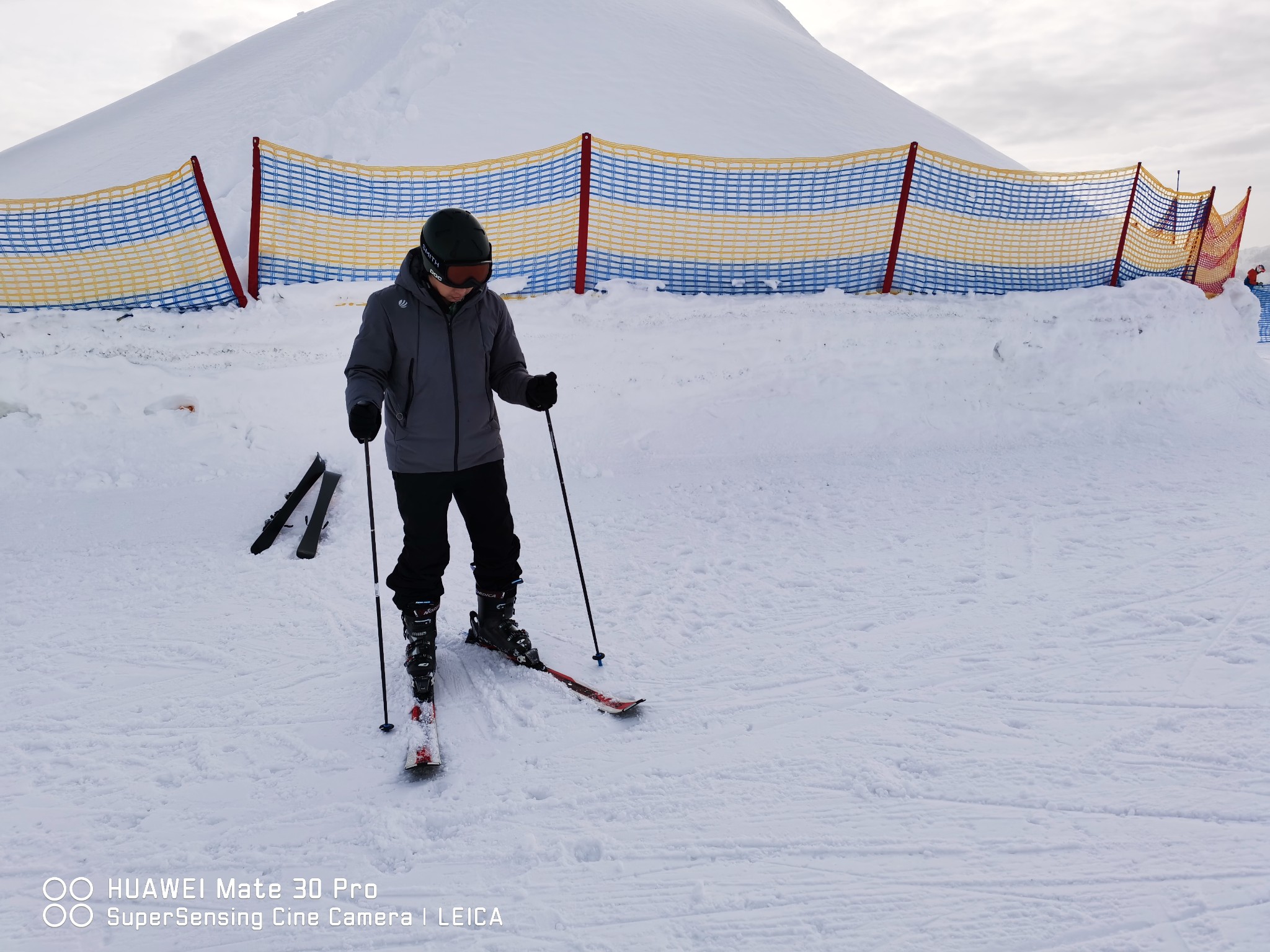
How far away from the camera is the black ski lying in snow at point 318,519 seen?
4855 mm

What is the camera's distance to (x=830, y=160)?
782 cm

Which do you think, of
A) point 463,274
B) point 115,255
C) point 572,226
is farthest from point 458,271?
point 115,255

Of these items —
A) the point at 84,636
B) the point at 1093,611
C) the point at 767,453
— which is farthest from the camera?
the point at 767,453

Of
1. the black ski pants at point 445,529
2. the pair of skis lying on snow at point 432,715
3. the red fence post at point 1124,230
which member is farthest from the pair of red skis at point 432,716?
the red fence post at point 1124,230

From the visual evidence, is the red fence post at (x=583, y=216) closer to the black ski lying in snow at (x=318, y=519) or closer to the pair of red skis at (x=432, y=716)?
the black ski lying in snow at (x=318, y=519)

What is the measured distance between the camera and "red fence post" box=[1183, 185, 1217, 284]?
33.7 feet

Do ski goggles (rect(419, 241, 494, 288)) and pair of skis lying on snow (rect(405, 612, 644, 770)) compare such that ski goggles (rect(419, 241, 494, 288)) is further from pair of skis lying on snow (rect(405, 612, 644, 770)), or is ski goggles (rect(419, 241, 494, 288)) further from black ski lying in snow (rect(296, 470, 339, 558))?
black ski lying in snow (rect(296, 470, 339, 558))

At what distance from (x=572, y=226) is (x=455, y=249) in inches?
193

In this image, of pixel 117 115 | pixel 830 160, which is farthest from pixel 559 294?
pixel 117 115

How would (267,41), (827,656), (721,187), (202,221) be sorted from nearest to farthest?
(827,656) → (202,221) → (721,187) → (267,41)

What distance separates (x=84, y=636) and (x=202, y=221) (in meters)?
4.69

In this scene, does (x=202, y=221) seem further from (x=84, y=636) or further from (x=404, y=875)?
(x=404, y=875)

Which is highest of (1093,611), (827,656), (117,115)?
(117,115)

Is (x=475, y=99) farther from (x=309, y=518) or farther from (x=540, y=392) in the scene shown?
(x=540, y=392)
